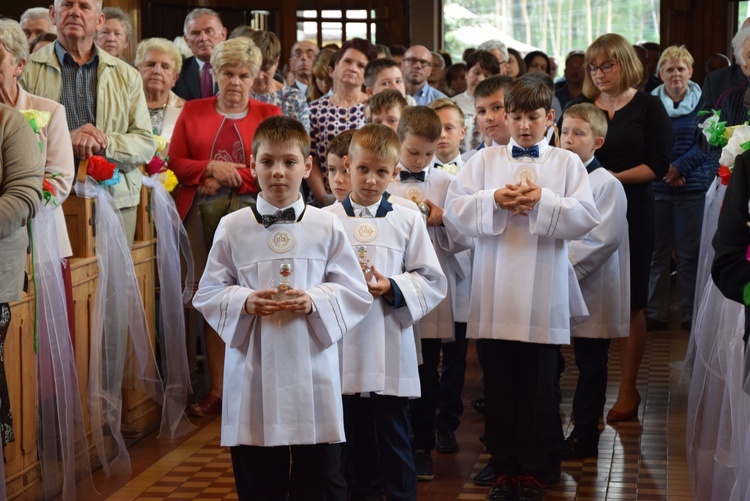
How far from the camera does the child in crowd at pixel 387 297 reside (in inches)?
153

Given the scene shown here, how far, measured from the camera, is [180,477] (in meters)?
4.71

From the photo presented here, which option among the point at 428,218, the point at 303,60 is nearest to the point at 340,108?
the point at 428,218

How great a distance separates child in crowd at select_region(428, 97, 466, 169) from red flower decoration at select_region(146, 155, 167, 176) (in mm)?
1396

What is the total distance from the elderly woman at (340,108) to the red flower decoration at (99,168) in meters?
1.17

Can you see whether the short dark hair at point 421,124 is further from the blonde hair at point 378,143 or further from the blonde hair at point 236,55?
the blonde hair at point 236,55

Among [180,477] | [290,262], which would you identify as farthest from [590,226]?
[180,477]

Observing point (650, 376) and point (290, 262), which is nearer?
point (290, 262)

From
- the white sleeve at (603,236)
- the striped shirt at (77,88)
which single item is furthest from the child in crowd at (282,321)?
the striped shirt at (77,88)

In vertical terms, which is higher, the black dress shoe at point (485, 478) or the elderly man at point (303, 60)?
the elderly man at point (303, 60)

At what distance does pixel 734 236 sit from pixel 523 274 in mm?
1237

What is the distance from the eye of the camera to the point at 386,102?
5.07m

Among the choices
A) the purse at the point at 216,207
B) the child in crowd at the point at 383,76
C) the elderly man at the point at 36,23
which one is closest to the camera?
the purse at the point at 216,207

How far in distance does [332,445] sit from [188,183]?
245 cm

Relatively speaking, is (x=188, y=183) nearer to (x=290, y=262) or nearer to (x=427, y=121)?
(x=427, y=121)
